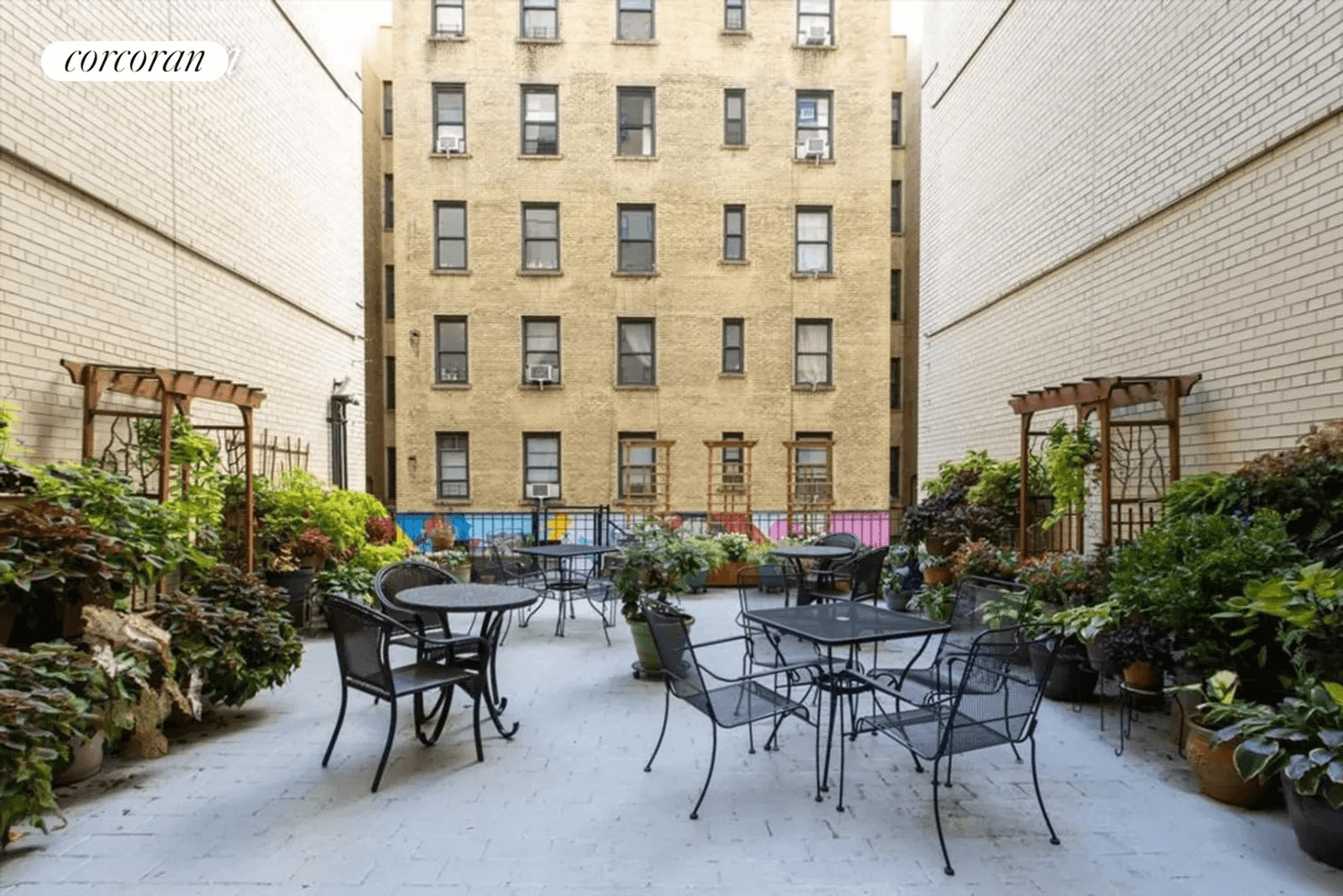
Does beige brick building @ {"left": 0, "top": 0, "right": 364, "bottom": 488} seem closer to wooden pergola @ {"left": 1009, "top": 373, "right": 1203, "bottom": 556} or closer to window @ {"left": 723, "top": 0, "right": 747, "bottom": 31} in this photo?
wooden pergola @ {"left": 1009, "top": 373, "right": 1203, "bottom": 556}

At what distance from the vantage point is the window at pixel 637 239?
1747 centimetres

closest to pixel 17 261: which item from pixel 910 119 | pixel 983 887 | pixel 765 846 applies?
pixel 765 846

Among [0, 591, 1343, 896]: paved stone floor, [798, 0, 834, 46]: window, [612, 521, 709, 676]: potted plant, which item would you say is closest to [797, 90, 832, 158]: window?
[798, 0, 834, 46]: window

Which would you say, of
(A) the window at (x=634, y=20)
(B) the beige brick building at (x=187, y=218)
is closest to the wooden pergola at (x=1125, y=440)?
(B) the beige brick building at (x=187, y=218)

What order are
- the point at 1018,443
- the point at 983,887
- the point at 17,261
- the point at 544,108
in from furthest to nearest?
the point at 544,108 < the point at 1018,443 < the point at 17,261 < the point at 983,887

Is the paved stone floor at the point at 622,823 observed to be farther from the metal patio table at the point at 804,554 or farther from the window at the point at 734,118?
the window at the point at 734,118

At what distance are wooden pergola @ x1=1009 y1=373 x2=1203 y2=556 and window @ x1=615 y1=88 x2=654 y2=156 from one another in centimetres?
1276

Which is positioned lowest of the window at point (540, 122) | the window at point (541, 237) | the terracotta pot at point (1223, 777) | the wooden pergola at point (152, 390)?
the terracotta pot at point (1223, 777)

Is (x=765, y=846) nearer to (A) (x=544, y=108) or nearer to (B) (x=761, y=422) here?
(B) (x=761, y=422)

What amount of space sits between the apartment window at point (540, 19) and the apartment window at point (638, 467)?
9482 mm

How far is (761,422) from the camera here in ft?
57.0

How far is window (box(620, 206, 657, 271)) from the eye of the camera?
1747 centimetres

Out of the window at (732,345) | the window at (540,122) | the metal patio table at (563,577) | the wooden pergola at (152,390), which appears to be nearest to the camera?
the wooden pergola at (152,390)

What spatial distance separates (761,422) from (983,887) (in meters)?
14.5
